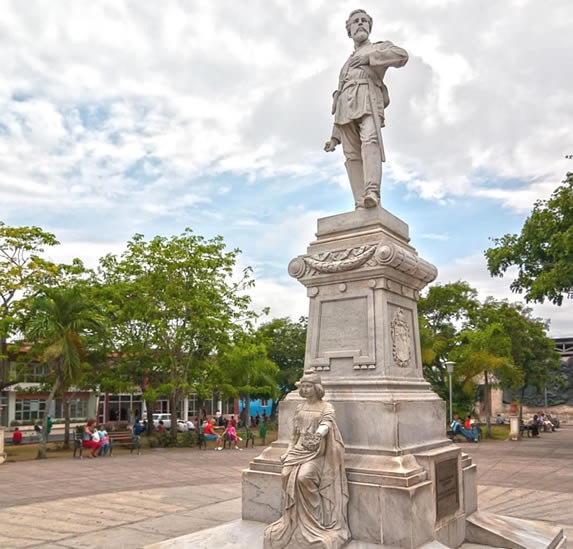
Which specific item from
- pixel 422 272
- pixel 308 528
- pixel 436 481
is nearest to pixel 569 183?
pixel 422 272

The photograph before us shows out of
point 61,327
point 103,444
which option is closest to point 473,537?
point 103,444

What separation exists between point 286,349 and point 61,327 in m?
27.9

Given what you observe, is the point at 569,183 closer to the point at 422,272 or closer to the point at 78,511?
the point at 422,272

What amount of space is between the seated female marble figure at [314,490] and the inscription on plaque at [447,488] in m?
1.15

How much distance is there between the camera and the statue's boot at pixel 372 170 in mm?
7234

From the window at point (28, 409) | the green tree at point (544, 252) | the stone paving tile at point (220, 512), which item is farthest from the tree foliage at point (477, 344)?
the window at point (28, 409)

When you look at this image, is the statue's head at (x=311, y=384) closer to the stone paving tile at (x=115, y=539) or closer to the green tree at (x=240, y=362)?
the stone paving tile at (x=115, y=539)

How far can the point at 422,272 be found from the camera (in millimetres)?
7219

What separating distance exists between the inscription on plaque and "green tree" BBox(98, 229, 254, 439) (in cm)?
1673

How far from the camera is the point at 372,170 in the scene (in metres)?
7.30

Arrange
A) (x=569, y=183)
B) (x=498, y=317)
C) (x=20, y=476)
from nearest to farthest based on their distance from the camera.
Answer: (x=20, y=476) < (x=569, y=183) < (x=498, y=317)

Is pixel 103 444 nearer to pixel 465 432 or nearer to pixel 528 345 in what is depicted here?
pixel 465 432

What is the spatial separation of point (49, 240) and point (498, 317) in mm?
26392

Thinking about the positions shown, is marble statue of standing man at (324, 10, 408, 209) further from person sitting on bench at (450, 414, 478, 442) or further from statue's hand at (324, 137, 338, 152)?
person sitting on bench at (450, 414, 478, 442)
